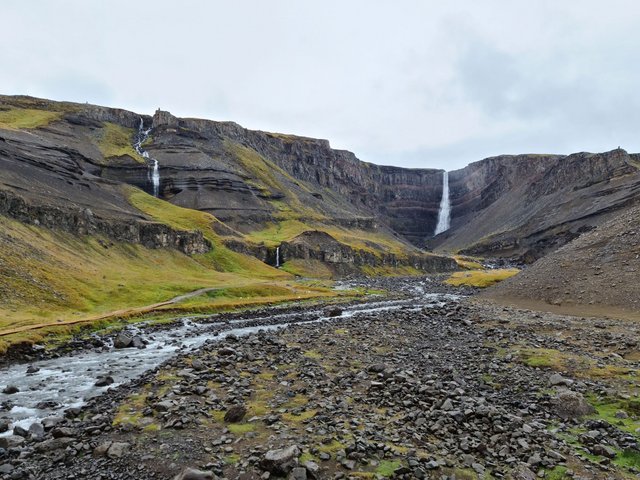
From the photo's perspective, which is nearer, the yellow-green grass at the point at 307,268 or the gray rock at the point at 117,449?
the gray rock at the point at 117,449

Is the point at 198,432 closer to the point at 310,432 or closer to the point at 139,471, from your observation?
the point at 139,471

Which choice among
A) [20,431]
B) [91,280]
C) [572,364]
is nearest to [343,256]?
[91,280]

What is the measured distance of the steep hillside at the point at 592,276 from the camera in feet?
152

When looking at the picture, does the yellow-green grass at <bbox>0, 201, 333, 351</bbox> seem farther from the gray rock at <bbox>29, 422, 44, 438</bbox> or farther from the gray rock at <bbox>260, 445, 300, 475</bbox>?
the gray rock at <bbox>260, 445, 300, 475</bbox>

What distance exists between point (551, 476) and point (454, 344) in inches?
814

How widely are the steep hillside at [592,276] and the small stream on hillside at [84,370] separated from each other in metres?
34.2

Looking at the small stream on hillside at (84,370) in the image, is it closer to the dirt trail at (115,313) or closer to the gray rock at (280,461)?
the dirt trail at (115,313)

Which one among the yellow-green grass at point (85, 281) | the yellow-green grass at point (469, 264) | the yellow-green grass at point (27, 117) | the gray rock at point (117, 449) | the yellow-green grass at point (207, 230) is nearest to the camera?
the gray rock at point (117, 449)

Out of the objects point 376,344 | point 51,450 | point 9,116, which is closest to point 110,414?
point 51,450

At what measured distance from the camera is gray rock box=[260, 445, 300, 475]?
13.5m

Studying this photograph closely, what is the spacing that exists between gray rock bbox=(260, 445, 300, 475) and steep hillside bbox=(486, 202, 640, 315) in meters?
41.2

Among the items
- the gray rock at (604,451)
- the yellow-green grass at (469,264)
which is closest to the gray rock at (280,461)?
the gray rock at (604,451)

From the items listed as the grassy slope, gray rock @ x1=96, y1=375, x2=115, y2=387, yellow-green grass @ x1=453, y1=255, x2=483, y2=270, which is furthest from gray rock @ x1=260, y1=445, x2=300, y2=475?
yellow-green grass @ x1=453, y1=255, x2=483, y2=270

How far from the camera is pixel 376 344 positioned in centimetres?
3375
